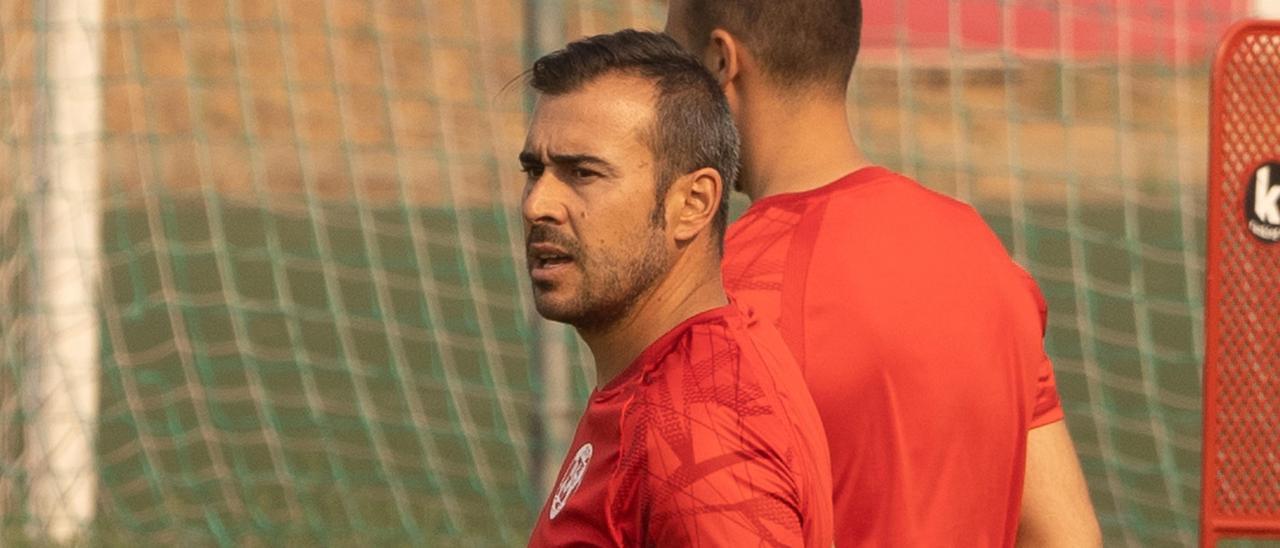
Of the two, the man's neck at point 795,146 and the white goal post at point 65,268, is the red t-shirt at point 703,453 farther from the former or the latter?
the white goal post at point 65,268

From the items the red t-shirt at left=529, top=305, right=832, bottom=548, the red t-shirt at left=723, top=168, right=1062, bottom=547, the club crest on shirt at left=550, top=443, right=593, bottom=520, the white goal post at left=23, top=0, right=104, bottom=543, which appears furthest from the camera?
the white goal post at left=23, top=0, right=104, bottom=543

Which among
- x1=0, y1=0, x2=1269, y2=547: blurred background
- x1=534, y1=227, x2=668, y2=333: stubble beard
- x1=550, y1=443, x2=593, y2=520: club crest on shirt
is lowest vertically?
x1=0, y1=0, x2=1269, y2=547: blurred background

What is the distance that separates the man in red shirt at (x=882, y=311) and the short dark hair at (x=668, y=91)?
1.12ft

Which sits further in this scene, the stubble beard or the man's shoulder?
the stubble beard

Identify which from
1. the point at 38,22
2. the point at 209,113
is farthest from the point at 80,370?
the point at 209,113

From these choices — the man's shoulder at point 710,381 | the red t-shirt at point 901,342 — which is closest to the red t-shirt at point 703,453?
the man's shoulder at point 710,381

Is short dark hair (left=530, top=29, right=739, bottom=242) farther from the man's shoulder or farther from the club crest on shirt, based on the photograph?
the club crest on shirt

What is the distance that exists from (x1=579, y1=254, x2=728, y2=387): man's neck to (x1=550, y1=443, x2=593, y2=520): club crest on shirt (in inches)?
3.3

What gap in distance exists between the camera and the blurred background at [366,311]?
20.2 feet

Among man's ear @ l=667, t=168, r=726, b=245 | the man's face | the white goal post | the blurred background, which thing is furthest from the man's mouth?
the white goal post

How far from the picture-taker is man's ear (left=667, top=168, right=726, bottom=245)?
2.04 meters

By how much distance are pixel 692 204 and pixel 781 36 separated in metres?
0.67

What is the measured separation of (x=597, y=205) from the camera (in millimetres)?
2020

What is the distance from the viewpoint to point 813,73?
8.75 ft
